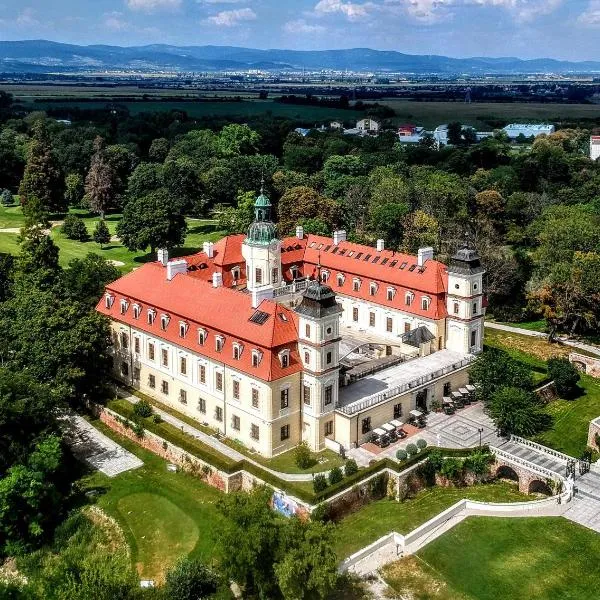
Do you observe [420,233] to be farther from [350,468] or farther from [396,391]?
Answer: [350,468]

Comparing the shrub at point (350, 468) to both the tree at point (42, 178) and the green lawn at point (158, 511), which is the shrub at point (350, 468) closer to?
the green lawn at point (158, 511)

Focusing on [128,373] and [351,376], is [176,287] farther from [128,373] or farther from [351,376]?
[351,376]

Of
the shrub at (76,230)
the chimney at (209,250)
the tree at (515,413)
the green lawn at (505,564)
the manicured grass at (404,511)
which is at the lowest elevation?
the manicured grass at (404,511)

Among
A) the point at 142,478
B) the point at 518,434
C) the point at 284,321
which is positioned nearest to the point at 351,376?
the point at 284,321

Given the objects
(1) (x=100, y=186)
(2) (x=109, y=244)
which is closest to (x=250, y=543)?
(2) (x=109, y=244)

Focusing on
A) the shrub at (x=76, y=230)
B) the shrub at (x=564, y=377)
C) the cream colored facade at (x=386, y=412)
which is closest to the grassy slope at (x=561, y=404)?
the shrub at (x=564, y=377)

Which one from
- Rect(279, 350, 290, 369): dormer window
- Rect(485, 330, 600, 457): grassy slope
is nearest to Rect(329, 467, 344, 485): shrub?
Rect(279, 350, 290, 369): dormer window

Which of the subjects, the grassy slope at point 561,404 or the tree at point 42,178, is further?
the tree at point 42,178

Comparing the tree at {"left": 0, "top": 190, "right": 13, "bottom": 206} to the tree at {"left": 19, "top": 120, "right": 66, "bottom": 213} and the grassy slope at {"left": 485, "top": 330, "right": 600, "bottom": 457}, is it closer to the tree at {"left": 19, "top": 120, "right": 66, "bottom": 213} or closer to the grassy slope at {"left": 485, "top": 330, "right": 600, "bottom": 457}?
the tree at {"left": 19, "top": 120, "right": 66, "bottom": 213}
